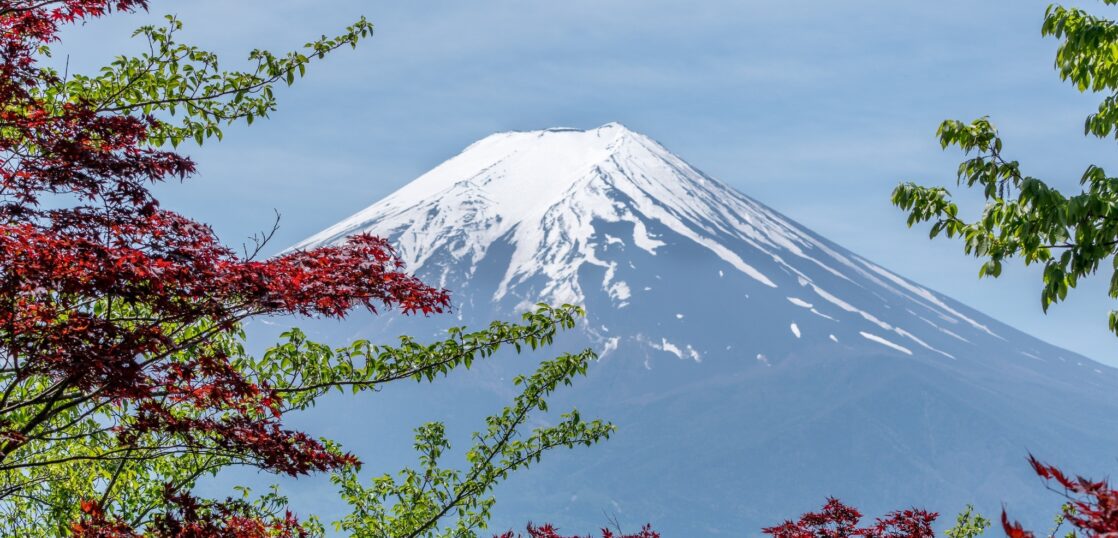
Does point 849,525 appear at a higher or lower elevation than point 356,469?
lower

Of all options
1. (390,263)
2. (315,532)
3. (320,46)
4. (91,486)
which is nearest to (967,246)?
(390,263)

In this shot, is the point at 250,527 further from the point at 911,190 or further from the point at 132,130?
the point at 911,190

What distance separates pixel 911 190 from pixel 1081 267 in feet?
5.19

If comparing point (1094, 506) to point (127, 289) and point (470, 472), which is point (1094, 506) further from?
point (470, 472)

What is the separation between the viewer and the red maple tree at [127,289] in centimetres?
579

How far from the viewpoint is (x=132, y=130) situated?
24.4 ft

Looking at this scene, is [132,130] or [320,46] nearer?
[132,130]

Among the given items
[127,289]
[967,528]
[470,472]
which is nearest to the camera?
[127,289]

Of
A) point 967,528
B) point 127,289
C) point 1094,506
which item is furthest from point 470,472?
point 1094,506

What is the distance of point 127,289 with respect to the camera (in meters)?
6.01

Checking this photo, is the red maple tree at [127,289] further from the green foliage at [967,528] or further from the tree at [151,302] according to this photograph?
the green foliage at [967,528]

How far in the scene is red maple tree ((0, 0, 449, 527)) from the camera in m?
5.79

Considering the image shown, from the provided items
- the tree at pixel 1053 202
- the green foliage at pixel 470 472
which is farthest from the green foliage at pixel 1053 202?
the green foliage at pixel 470 472

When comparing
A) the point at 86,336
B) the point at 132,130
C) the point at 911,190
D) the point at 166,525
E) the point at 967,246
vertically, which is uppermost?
the point at 132,130
